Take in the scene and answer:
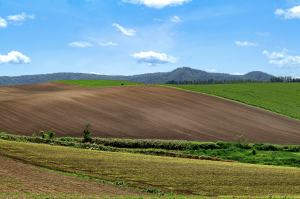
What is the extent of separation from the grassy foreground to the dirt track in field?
1352 cm

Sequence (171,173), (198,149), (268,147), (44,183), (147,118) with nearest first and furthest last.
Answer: (44,183), (171,173), (198,149), (268,147), (147,118)

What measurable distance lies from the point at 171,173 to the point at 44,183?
34.0 ft

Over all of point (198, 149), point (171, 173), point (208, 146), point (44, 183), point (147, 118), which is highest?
point (147, 118)

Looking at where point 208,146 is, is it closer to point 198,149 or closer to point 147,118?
point 198,149

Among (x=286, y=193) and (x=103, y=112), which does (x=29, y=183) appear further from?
(x=103, y=112)

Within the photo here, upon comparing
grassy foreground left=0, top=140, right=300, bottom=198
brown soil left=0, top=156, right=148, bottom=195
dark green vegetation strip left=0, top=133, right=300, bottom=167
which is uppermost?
brown soil left=0, top=156, right=148, bottom=195

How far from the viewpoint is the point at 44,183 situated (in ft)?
50.6

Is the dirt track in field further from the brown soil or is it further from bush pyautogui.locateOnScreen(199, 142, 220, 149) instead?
the brown soil

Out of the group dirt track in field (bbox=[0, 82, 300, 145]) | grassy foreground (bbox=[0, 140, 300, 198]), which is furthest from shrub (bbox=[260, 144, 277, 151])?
grassy foreground (bbox=[0, 140, 300, 198])

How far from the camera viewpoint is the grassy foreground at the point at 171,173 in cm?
1698

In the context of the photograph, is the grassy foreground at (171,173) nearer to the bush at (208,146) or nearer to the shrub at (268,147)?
the bush at (208,146)

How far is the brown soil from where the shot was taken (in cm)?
1418

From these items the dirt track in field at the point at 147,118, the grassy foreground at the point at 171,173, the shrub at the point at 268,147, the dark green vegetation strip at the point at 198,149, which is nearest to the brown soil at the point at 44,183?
the grassy foreground at the point at 171,173

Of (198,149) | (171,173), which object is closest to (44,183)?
(171,173)
